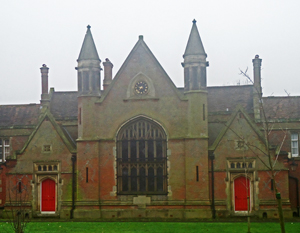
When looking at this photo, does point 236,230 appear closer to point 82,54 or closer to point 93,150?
point 93,150

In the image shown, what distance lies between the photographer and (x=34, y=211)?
31953 mm

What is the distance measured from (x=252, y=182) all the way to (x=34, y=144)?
13.8 metres

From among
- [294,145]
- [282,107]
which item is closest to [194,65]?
[282,107]

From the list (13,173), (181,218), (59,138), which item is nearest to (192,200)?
(181,218)

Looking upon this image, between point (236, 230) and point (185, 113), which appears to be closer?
point (236, 230)

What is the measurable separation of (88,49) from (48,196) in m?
9.73

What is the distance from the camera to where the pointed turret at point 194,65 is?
31359mm

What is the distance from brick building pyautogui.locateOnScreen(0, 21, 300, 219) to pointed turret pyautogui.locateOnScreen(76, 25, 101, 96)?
0.06 meters

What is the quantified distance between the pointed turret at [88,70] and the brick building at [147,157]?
0.06 meters

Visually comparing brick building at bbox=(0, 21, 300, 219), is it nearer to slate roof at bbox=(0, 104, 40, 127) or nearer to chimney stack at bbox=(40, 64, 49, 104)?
slate roof at bbox=(0, 104, 40, 127)

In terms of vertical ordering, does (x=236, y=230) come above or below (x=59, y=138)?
below

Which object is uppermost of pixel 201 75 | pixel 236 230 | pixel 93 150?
pixel 201 75

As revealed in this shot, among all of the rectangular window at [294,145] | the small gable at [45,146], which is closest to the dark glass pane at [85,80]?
the small gable at [45,146]

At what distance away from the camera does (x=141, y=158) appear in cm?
3153
